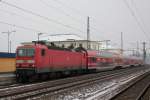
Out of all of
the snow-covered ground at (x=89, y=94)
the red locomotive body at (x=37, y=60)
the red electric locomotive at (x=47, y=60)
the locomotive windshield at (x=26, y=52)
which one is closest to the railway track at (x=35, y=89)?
the snow-covered ground at (x=89, y=94)

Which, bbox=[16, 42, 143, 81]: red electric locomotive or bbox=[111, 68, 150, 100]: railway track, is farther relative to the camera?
bbox=[16, 42, 143, 81]: red electric locomotive

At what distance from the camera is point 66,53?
31.4 m

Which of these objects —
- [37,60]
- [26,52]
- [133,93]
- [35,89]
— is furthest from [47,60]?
[133,93]

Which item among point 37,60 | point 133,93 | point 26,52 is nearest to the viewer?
point 133,93

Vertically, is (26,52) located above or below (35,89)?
above

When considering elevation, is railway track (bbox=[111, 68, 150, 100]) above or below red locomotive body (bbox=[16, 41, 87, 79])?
below

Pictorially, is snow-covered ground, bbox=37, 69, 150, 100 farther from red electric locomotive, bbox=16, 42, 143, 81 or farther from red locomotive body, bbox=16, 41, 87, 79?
red electric locomotive, bbox=16, 42, 143, 81

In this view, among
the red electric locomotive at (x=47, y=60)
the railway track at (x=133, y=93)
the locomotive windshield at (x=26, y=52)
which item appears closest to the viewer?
the railway track at (x=133, y=93)

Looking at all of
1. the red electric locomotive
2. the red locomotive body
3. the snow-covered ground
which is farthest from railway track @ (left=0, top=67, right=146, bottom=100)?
the red electric locomotive

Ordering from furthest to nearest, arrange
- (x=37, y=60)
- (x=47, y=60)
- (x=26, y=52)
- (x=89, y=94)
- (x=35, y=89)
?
(x=47, y=60), (x=26, y=52), (x=37, y=60), (x=35, y=89), (x=89, y=94)

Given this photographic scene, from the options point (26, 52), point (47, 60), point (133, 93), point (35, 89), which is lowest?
point (133, 93)

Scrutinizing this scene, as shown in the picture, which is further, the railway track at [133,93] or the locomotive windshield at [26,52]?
the locomotive windshield at [26,52]

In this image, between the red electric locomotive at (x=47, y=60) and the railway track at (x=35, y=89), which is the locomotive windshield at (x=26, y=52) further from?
the railway track at (x=35, y=89)

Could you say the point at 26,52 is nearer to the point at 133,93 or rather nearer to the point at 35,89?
the point at 35,89
